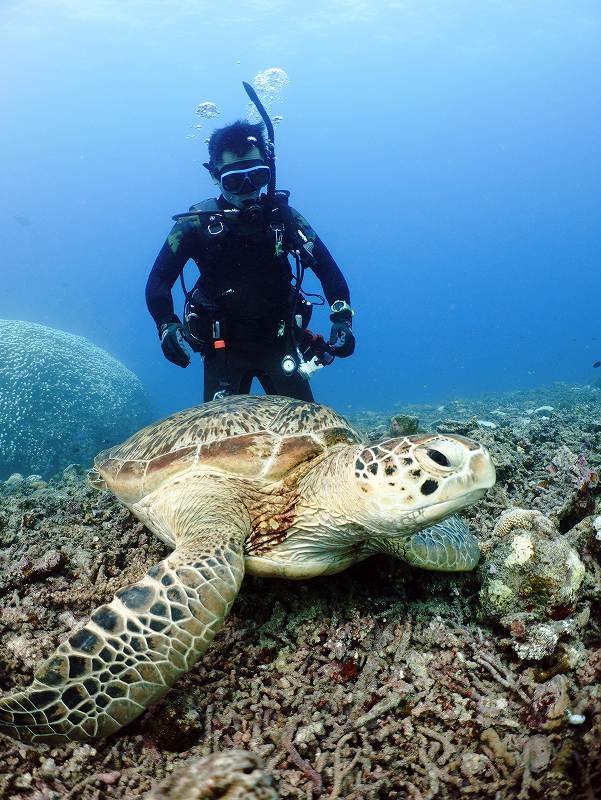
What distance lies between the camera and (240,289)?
199 inches

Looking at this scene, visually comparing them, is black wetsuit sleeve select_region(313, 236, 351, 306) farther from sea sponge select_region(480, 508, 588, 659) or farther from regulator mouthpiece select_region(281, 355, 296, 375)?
sea sponge select_region(480, 508, 588, 659)

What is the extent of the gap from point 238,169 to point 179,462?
3797 mm

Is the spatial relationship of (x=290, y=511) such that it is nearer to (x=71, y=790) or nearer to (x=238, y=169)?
(x=71, y=790)

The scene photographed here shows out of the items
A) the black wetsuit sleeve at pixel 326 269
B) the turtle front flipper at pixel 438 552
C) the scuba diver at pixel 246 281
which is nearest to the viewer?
the turtle front flipper at pixel 438 552

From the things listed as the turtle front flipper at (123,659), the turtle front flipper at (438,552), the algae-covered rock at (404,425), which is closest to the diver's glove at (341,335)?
the algae-covered rock at (404,425)

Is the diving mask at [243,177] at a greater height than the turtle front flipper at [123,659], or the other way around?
the diving mask at [243,177]

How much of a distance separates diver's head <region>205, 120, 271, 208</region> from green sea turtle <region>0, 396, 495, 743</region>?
10.1ft

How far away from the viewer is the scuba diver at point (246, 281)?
4.90 metres

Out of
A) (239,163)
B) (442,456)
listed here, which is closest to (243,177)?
(239,163)

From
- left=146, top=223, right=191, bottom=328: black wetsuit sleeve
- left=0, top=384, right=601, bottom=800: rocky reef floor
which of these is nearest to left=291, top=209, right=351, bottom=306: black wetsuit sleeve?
left=146, top=223, right=191, bottom=328: black wetsuit sleeve

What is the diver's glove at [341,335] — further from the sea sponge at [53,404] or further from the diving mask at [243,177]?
the sea sponge at [53,404]

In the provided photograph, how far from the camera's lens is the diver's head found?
4855mm

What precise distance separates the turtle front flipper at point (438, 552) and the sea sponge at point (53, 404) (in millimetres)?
10719

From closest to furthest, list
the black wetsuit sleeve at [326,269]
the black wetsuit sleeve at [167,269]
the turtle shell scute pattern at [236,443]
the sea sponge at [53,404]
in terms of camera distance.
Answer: the turtle shell scute pattern at [236,443], the black wetsuit sleeve at [167,269], the black wetsuit sleeve at [326,269], the sea sponge at [53,404]
